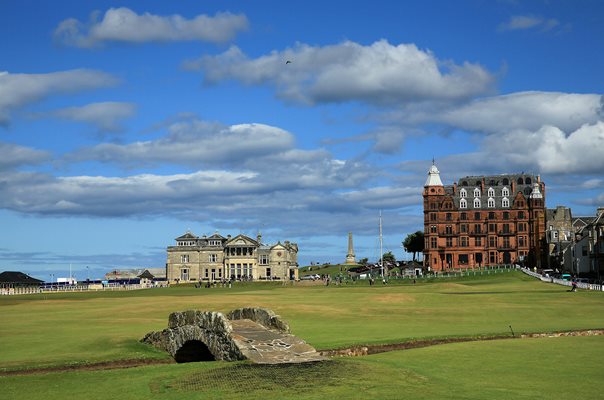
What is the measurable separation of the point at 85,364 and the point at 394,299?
46628 mm

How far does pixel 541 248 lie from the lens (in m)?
170

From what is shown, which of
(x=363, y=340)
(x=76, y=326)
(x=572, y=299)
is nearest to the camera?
(x=363, y=340)

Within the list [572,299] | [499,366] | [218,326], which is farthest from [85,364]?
[572,299]

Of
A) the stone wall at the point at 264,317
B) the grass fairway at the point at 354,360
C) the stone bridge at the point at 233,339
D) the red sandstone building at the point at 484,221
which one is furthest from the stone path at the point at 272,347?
the red sandstone building at the point at 484,221

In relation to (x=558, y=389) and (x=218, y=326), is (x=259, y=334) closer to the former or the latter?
(x=218, y=326)

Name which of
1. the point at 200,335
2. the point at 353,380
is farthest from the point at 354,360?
the point at 200,335

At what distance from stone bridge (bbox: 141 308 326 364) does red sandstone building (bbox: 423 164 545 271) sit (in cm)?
14426

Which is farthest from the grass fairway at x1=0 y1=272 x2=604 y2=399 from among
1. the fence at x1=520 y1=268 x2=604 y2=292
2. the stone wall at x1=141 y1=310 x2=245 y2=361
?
the fence at x1=520 y1=268 x2=604 y2=292

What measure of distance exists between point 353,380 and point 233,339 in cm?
659

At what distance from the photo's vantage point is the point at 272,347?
94.3 feet

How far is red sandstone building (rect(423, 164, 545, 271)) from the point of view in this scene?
560ft

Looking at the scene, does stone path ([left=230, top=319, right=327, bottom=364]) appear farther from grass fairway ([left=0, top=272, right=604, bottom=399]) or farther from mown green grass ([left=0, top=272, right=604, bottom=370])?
mown green grass ([left=0, top=272, right=604, bottom=370])

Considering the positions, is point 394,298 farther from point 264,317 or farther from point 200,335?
point 200,335

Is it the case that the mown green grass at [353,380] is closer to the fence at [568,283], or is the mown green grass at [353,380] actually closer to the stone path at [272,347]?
the stone path at [272,347]
